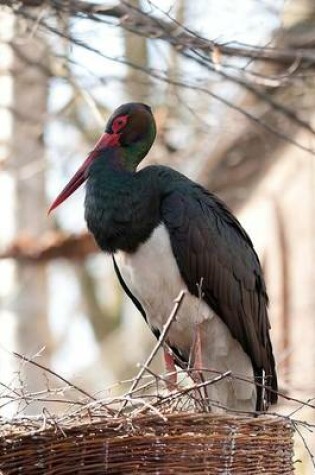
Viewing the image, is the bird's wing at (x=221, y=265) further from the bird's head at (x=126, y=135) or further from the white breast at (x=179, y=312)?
the bird's head at (x=126, y=135)

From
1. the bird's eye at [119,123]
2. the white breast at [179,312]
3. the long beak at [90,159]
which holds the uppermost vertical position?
the bird's eye at [119,123]

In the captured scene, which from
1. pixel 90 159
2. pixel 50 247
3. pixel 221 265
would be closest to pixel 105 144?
pixel 90 159

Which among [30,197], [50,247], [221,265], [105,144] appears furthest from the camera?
[30,197]

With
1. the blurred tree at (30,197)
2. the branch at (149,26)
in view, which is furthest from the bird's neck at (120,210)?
the blurred tree at (30,197)

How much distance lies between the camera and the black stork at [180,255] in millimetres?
6195

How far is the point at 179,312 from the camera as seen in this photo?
20.5 feet

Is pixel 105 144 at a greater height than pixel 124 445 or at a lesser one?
greater

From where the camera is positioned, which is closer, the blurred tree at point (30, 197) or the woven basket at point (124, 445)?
the woven basket at point (124, 445)

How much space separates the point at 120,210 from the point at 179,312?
0.52 m

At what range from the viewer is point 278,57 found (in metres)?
7.45

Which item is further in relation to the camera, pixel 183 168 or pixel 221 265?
pixel 183 168

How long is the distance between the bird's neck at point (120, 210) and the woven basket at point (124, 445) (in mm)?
1494

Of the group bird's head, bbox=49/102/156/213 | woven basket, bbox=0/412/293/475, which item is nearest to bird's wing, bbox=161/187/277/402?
bird's head, bbox=49/102/156/213

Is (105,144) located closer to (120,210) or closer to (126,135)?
(126,135)
